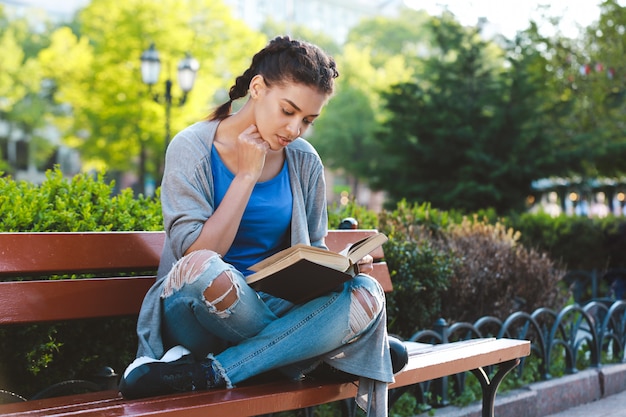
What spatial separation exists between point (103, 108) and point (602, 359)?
2269 centimetres

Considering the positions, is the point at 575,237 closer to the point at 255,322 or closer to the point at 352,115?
the point at 255,322

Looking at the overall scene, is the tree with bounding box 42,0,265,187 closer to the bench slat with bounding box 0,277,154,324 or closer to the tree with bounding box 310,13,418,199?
the tree with bounding box 310,13,418,199

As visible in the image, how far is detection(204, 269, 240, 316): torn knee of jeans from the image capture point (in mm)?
2531

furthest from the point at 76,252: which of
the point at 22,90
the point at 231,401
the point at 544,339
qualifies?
the point at 22,90

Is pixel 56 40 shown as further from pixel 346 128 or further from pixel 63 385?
pixel 63 385

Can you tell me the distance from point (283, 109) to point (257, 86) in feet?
0.49

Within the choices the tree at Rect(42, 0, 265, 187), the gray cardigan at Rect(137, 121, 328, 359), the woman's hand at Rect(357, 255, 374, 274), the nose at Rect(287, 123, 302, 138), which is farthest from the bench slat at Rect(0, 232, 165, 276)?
the tree at Rect(42, 0, 265, 187)

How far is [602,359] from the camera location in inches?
234

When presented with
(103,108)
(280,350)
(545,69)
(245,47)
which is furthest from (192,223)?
(245,47)

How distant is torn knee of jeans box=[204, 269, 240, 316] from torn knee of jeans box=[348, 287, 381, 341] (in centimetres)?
39

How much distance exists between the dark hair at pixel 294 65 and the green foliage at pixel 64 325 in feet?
3.79

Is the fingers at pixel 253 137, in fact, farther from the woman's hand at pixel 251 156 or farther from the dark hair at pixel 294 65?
the dark hair at pixel 294 65

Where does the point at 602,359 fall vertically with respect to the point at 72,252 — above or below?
below

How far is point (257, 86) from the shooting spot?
2980 millimetres
